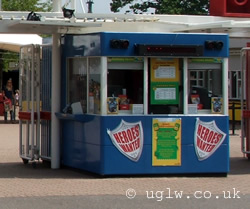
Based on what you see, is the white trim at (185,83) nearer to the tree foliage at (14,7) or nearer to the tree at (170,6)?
the tree foliage at (14,7)

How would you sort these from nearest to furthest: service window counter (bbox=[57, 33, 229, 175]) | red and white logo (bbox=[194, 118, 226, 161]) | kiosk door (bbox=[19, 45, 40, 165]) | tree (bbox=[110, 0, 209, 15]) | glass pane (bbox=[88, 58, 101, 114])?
service window counter (bbox=[57, 33, 229, 175]) < glass pane (bbox=[88, 58, 101, 114]) < red and white logo (bbox=[194, 118, 226, 161]) < kiosk door (bbox=[19, 45, 40, 165]) < tree (bbox=[110, 0, 209, 15])

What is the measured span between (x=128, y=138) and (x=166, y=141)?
0.69 metres

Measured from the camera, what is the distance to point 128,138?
11.9m

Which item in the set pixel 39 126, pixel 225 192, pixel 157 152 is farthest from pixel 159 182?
pixel 39 126

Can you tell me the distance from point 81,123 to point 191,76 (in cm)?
220

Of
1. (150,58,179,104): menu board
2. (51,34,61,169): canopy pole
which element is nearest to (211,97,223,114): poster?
(150,58,179,104): menu board

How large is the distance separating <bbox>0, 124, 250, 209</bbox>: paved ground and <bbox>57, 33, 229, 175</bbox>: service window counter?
34 cm

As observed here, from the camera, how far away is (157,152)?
39.4ft

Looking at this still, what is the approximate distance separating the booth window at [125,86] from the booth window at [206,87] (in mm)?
963

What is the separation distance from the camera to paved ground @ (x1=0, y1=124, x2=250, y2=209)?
31.2 ft

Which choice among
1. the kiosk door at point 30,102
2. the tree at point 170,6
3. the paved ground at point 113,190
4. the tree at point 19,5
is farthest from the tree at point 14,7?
the paved ground at point 113,190

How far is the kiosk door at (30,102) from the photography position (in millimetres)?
13727

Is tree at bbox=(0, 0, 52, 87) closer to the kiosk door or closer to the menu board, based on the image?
the kiosk door

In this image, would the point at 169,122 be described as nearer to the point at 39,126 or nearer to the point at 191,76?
the point at 191,76
